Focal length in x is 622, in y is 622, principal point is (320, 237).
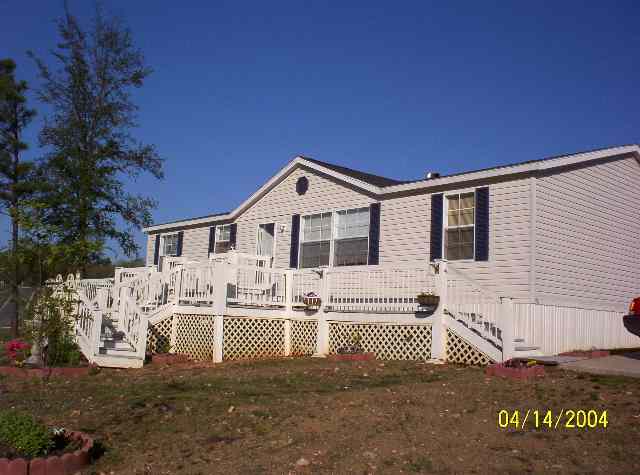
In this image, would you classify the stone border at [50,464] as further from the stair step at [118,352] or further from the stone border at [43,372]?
the stair step at [118,352]

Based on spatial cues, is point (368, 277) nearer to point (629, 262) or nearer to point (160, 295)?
point (160, 295)

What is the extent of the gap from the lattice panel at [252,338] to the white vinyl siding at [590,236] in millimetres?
5707

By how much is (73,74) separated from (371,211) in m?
11.8

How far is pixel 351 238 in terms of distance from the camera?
16.2 metres

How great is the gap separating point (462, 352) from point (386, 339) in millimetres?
1816

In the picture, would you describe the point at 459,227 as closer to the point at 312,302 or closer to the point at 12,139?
the point at 312,302

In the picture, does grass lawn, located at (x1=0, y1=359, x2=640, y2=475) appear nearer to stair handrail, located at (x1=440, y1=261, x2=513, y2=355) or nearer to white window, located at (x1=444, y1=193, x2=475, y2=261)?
stair handrail, located at (x1=440, y1=261, x2=513, y2=355)

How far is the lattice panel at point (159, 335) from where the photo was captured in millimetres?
13961

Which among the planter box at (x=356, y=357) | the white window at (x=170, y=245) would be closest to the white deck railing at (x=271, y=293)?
the planter box at (x=356, y=357)

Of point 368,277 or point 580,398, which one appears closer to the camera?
point 580,398

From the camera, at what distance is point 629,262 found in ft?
52.0

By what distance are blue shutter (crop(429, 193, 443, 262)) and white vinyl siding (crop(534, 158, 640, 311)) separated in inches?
86.9

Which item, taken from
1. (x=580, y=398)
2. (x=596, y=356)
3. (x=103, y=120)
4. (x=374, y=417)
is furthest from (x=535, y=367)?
(x=103, y=120)

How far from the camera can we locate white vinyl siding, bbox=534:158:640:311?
1295cm
